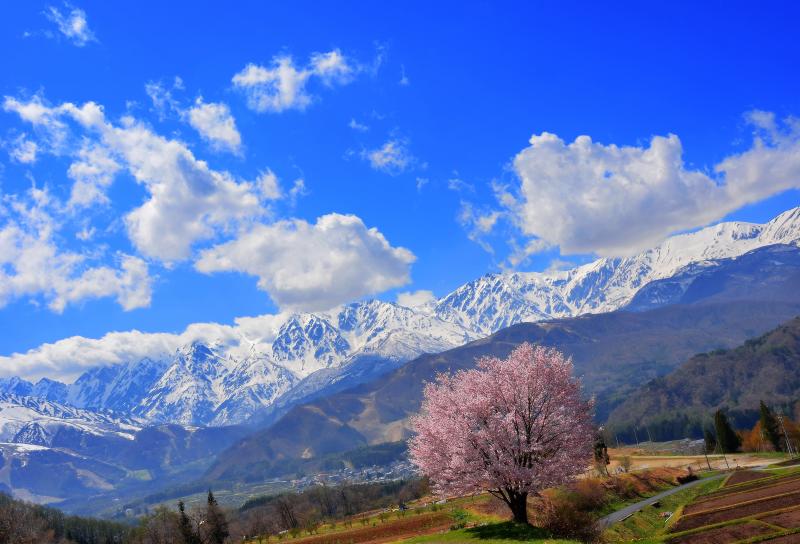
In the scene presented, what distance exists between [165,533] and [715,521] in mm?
132295

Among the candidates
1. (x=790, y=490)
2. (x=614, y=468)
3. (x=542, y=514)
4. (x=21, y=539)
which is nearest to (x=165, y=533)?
(x=21, y=539)

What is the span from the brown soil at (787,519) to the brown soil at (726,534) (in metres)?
1.18

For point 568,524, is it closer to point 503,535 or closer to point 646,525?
point 503,535

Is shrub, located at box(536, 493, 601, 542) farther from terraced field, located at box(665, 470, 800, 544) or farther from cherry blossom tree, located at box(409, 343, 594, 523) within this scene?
terraced field, located at box(665, 470, 800, 544)

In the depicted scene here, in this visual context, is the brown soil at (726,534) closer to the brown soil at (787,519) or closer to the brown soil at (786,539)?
the brown soil at (787,519)

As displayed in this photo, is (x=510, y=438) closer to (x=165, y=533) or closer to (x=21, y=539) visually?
(x=21, y=539)

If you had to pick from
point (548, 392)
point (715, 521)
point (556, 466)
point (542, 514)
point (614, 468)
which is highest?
point (548, 392)

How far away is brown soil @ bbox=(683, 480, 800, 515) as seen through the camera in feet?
213

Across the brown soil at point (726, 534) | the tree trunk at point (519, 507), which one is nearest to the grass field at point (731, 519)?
the brown soil at point (726, 534)

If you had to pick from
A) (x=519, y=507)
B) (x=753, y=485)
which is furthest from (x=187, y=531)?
(x=753, y=485)

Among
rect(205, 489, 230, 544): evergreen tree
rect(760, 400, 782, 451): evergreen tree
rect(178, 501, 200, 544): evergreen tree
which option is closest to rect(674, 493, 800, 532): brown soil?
rect(178, 501, 200, 544): evergreen tree

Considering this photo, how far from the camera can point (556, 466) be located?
3991cm

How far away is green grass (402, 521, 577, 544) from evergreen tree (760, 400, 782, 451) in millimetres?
162255

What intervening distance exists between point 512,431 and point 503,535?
6.76m
